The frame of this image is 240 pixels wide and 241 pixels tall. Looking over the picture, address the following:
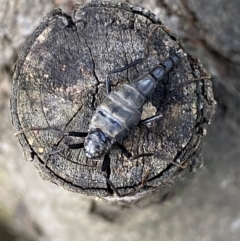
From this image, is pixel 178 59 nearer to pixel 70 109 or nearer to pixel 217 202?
pixel 70 109

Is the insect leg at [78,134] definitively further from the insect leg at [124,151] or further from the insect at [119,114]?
the insect leg at [124,151]

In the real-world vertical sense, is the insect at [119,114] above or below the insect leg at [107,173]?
above

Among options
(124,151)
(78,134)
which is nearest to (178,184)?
(124,151)

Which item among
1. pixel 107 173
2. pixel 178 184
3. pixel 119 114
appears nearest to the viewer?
pixel 107 173

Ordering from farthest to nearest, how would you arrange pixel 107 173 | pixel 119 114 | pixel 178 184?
pixel 178 184, pixel 119 114, pixel 107 173

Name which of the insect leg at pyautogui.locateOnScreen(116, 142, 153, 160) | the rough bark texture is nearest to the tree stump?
the insect leg at pyautogui.locateOnScreen(116, 142, 153, 160)

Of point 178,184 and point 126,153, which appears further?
point 178,184

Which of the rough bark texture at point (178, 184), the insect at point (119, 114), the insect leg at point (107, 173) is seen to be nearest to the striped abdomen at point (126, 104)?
the insect at point (119, 114)

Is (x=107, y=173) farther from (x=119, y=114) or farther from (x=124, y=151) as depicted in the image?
(x=119, y=114)

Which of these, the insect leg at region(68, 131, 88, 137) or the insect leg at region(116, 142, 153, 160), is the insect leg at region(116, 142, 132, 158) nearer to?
the insect leg at region(116, 142, 153, 160)
